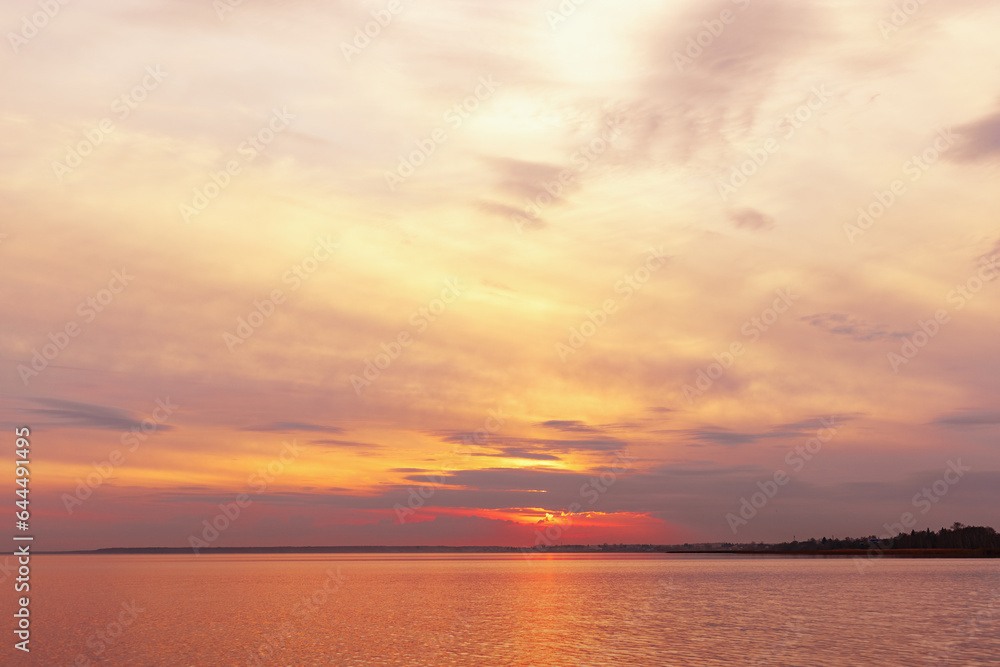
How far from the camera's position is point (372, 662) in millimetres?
48750

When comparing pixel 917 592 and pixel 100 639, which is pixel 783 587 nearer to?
pixel 917 592

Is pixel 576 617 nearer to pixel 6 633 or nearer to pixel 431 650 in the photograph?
pixel 431 650

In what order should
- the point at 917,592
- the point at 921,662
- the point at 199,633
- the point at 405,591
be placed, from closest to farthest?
1. the point at 921,662
2. the point at 199,633
3. the point at 917,592
4. the point at 405,591

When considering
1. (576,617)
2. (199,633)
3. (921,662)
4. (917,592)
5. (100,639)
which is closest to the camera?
(921,662)

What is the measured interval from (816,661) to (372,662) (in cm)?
2650

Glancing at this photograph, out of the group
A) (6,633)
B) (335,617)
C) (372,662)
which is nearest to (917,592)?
(335,617)

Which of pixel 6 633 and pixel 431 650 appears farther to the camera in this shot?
pixel 6 633

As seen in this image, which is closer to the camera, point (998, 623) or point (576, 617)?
point (998, 623)

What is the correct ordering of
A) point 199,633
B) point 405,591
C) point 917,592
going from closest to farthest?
point 199,633, point 917,592, point 405,591

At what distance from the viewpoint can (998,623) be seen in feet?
215

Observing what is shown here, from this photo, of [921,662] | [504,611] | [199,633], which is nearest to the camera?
[921,662]

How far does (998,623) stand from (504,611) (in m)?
44.7

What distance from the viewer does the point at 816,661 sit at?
47281 mm

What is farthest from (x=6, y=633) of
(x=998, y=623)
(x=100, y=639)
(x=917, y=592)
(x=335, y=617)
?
(x=917, y=592)
